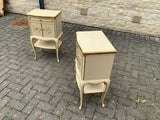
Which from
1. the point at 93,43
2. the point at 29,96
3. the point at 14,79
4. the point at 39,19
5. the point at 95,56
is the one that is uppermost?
the point at 39,19

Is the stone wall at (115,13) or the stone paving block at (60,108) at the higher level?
the stone wall at (115,13)

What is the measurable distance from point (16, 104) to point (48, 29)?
2.07 metres

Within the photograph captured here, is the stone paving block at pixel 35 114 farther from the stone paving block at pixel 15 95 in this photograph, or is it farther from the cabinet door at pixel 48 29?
the cabinet door at pixel 48 29

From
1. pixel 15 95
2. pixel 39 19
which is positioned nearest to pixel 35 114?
pixel 15 95

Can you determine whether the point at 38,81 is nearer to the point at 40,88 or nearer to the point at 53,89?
the point at 40,88

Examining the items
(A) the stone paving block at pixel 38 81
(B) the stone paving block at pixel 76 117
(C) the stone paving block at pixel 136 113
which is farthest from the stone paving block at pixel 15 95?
(C) the stone paving block at pixel 136 113

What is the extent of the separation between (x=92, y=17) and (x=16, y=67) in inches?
172

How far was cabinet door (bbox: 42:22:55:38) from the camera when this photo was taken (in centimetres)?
360

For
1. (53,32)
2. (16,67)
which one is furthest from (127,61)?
(16,67)

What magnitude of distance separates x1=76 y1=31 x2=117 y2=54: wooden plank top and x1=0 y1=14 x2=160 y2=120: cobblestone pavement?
57.9 inches

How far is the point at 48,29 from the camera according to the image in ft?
12.1

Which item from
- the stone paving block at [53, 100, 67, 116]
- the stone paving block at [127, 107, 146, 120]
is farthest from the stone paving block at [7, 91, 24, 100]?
the stone paving block at [127, 107, 146, 120]

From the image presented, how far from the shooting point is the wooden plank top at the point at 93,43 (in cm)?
216

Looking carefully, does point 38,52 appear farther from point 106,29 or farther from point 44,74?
point 106,29
